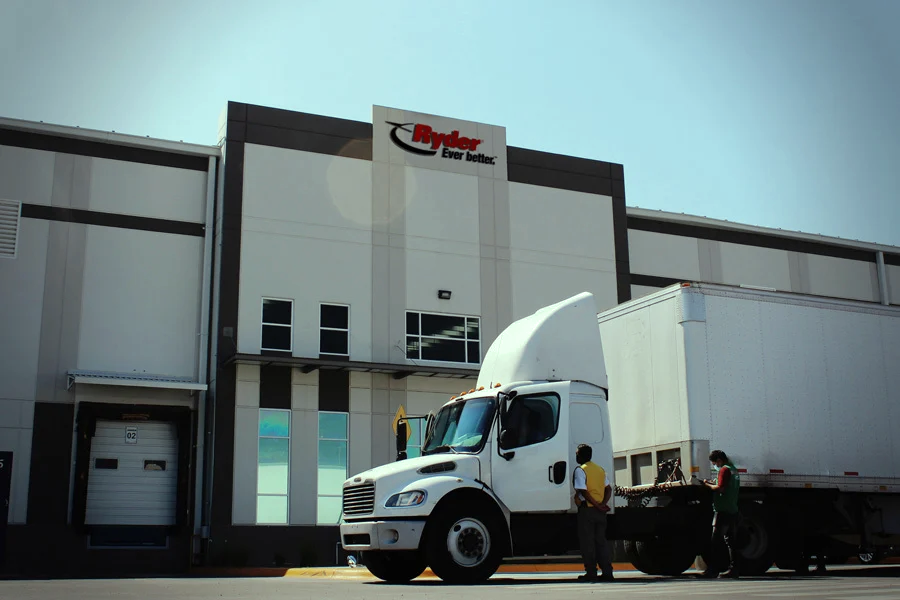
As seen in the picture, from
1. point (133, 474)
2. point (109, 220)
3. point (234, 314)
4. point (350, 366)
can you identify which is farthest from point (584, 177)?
point (133, 474)

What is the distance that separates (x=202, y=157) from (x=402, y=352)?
25.9ft

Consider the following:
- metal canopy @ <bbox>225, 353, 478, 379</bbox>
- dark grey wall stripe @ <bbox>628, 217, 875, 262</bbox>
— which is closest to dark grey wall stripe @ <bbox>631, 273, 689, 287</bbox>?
dark grey wall stripe @ <bbox>628, 217, 875, 262</bbox>

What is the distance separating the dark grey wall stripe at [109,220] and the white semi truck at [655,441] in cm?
1478

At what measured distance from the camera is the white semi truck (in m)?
13.4

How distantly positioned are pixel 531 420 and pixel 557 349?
3.81 ft

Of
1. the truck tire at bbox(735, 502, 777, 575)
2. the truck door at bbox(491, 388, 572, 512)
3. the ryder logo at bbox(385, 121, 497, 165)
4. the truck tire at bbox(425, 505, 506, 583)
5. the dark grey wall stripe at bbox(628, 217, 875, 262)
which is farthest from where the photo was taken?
the dark grey wall stripe at bbox(628, 217, 875, 262)

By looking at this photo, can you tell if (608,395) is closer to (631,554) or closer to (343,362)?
(631,554)

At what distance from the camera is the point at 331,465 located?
27.6 meters

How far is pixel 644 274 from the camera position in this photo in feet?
110

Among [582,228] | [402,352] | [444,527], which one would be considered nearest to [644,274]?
[582,228]

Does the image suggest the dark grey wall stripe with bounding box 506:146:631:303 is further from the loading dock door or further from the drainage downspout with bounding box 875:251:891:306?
the loading dock door

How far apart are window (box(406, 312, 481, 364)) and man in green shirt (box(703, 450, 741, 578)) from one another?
15648 mm

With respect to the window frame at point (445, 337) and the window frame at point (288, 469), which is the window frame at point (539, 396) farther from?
the window frame at point (445, 337)

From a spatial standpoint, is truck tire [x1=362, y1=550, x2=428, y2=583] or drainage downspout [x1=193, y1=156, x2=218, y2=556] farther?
drainage downspout [x1=193, y1=156, x2=218, y2=556]
